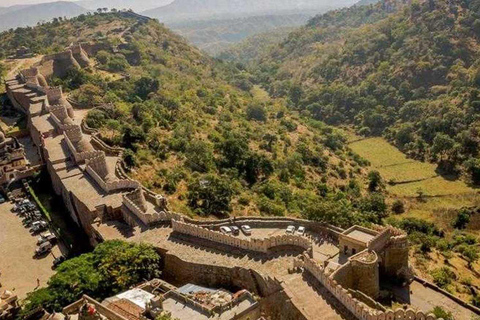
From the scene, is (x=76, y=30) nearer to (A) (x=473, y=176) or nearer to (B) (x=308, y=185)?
(B) (x=308, y=185)

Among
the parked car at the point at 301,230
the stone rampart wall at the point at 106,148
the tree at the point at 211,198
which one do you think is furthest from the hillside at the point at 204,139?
the parked car at the point at 301,230

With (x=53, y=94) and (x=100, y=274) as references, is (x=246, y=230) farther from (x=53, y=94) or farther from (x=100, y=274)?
(x=53, y=94)

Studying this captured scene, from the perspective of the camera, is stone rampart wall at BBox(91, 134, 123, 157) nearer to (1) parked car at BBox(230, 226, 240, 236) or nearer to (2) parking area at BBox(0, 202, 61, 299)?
(2) parking area at BBox(0, 202, 61, 299)

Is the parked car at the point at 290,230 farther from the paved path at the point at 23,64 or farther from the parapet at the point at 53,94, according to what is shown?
the paved path at the point at 23,64

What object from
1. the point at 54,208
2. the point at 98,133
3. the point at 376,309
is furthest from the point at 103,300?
the point at 98,133

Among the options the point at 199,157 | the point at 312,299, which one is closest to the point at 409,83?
the point at 199,157

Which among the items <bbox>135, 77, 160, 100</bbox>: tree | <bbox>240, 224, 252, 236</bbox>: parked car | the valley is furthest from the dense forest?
<bbox>240, 224, 252, 236</bbox>: parked car
